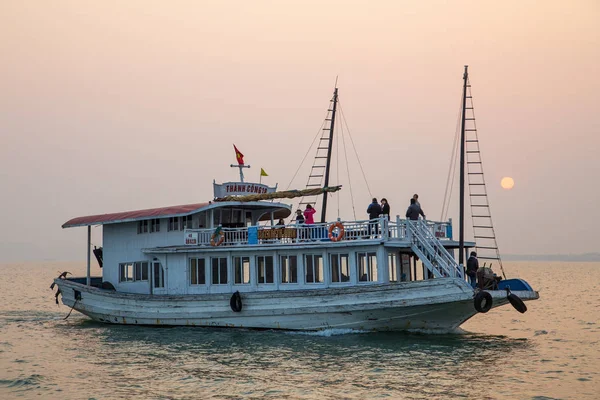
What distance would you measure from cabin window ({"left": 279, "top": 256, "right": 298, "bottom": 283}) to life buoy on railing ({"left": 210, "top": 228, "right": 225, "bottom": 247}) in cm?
259

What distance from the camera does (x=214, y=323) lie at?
26391mm

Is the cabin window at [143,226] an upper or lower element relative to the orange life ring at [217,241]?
upper

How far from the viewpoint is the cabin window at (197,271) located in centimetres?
2794

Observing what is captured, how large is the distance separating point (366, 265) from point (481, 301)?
4.39 metres

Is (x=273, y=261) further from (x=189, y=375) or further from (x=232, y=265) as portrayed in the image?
(x=189, y=375)

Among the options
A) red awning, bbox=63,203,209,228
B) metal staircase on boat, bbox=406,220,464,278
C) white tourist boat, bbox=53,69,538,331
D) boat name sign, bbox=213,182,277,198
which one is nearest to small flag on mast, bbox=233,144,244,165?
white tourist boat, bbox=53,69,538,331

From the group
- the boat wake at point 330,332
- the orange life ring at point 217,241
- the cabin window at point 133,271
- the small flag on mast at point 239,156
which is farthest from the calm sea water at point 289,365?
the small flag on mast at point 239,156

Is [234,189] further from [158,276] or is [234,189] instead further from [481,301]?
[481,301]

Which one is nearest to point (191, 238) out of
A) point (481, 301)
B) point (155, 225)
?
point (155, 225)

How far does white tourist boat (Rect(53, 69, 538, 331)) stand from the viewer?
76.8 feet

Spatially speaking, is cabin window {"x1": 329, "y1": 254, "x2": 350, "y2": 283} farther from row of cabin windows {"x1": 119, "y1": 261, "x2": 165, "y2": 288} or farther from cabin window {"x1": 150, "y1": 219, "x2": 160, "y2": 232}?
cabin window {"x1": 150, "y1": 219, "x2": 160, "y2": 232}

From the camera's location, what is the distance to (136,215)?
1160 inches

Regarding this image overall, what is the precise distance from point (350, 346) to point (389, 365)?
8.77 ft

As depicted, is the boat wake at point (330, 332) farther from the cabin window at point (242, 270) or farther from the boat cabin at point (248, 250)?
the cabin window at point (242, 270)
